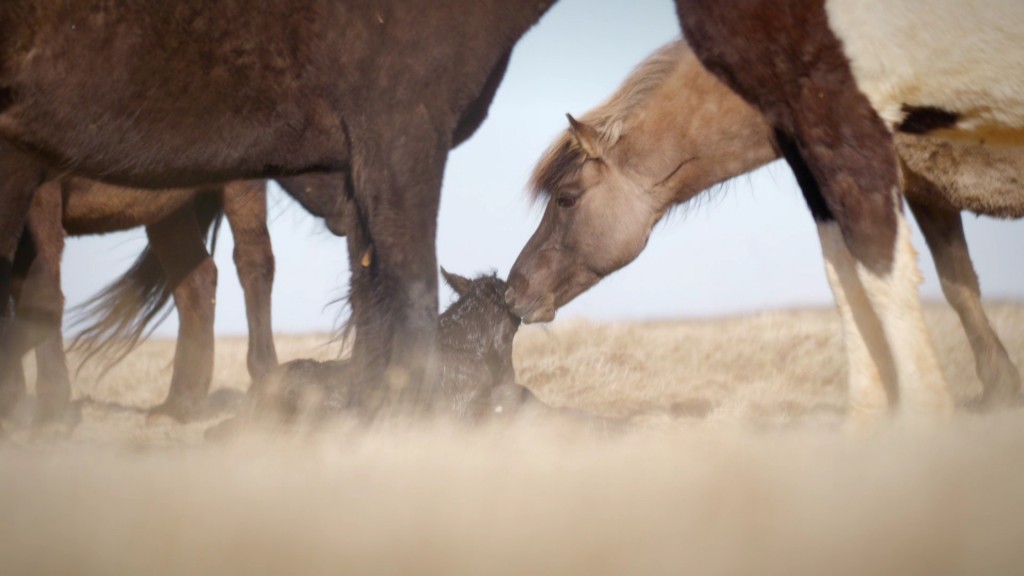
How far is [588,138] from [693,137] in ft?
1.72

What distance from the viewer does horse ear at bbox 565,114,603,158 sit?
518 cm

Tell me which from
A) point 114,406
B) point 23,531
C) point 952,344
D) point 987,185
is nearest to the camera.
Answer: point 23,531

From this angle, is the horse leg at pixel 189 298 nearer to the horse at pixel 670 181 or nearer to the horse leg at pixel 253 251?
the horse leg at pixel 253 251

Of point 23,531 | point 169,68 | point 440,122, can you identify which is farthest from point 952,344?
point 23,531

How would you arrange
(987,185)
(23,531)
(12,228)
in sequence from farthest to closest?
(987,185)
(12,228)
(23,531)

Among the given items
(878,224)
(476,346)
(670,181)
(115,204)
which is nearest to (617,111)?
(670,181)

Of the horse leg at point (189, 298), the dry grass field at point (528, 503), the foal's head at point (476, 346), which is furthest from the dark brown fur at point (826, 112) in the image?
the horse leg at point (189, 298)

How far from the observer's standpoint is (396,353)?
362 cm

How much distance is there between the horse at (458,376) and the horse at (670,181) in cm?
40

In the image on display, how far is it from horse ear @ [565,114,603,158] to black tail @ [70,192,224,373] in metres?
3.02

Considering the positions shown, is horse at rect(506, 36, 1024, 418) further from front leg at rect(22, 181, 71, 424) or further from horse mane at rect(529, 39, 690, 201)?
front leg at rect(22, 181, 71, 424)

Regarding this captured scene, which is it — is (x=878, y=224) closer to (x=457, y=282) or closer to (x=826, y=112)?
(x=826, y=112)

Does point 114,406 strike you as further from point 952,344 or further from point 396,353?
point 952,344

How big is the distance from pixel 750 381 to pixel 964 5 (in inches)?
122
